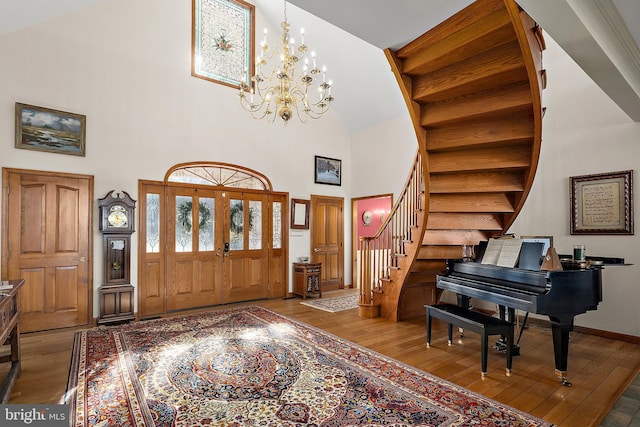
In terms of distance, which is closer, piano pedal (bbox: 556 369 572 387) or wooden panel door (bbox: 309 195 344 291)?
piano pedal (bbox: 556 369 572 387)

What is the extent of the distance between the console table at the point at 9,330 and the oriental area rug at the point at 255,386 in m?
0.41

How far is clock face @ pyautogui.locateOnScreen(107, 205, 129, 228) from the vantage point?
4711mm

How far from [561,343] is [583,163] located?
8.70 feet

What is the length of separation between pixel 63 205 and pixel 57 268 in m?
0.85

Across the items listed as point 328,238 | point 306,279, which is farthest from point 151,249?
point 328,238

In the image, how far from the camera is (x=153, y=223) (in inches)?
207

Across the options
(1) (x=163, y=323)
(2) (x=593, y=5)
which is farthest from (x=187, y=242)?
(2) (x=593, y=5)

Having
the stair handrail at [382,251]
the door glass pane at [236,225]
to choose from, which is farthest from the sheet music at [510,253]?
the door glass pane at [236,225]

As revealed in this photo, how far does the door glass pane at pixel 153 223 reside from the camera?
5.22m

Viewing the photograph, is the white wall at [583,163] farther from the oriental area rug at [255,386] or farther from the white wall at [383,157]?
the oriental area rug at [255,386]

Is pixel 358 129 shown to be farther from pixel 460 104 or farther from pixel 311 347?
pixel 311 347

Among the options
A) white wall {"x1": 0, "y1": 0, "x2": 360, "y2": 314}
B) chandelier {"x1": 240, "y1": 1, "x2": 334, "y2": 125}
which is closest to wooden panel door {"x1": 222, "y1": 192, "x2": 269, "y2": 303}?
white wall {"x1": 0, "y1": 0, "x2": 360, "y2": 314}

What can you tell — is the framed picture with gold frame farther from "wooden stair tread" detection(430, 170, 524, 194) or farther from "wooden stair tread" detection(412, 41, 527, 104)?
"wooden stair tread" detection(412, 41, 527, 104)

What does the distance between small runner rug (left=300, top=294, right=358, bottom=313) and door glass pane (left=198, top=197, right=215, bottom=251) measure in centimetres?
201
